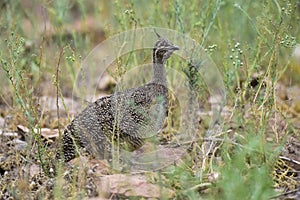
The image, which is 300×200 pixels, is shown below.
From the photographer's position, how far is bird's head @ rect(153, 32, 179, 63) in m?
3.83

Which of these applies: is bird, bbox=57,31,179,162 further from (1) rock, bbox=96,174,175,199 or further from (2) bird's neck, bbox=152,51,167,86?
(1) rock, bbox=96,174,175,199

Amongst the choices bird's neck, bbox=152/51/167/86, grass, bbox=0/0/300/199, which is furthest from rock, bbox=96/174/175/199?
bird's neck, bbox=152/51/167/86

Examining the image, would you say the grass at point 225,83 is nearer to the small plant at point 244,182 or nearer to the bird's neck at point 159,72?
the small plant at point 244,182

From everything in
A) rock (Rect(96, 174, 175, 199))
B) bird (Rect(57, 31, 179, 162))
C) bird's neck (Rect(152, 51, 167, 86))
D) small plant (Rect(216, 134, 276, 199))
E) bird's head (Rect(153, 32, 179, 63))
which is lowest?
rock (Rect(96, 174, 175, 199))

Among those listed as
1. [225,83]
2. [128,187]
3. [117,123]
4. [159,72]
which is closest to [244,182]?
[128,187]

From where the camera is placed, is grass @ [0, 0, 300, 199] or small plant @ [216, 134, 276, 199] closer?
small plant @ [216, 134, 276, 199]

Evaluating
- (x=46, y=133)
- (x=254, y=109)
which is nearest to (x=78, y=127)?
(x=46, y=133)

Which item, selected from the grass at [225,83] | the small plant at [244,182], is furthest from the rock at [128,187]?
the small plant at [244,182]

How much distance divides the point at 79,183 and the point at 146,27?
5.09 feet

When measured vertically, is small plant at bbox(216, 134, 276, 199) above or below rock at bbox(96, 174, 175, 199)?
above

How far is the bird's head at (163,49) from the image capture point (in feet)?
12.6

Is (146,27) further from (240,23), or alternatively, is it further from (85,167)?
(85,167)

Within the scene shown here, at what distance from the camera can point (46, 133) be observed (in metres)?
4.41

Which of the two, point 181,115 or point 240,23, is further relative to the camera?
point 240,23
